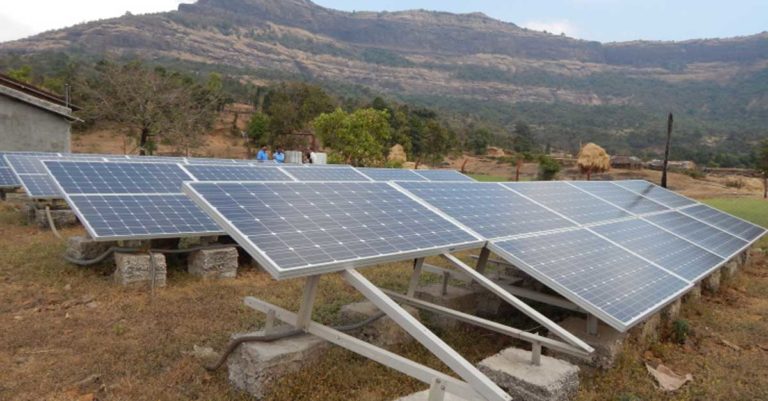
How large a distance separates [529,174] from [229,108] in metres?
40.4

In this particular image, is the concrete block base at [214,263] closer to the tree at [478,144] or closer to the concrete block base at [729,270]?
the concrete block base at [729,270]

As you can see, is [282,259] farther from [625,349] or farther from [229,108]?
[229,108]

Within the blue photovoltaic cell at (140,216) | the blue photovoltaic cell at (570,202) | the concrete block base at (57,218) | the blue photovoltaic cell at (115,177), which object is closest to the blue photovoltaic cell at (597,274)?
the blue photovoltaic cell at (570,202)

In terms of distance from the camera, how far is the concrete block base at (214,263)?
10.5 metres

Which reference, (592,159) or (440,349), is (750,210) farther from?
(440,349)

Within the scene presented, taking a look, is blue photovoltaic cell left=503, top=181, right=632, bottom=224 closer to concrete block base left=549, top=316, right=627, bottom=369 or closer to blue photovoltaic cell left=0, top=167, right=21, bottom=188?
concrete block base left=549, top=316, right=627, bottom=369

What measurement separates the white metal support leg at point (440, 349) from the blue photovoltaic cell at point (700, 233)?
8717mm

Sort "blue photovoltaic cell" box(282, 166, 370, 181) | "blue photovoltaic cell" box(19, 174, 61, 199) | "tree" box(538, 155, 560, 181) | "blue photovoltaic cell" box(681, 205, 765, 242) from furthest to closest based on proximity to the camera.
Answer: "tree" box(538, 155, 560, 181)
"blue photovoltaic cell" box(19, 174, 61, 199)
"blue photovoltaic cell" box(681, 205, 765, 242)
"blue photovoltaic cell" box(282, 166, 370, 181)

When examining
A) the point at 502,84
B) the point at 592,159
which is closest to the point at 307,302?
the point at 592,159

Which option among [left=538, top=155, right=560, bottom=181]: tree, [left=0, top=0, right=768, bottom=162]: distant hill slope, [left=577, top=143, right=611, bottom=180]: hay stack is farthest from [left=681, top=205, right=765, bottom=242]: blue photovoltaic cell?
[left=0, top=0, right=768, bottom=162]: distant hill slope

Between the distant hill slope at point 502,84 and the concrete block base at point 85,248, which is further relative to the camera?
the distant hill slope at point 502,84

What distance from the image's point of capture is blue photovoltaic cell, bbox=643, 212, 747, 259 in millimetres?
11344

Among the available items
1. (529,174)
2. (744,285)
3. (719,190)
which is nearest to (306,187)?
(744,285)

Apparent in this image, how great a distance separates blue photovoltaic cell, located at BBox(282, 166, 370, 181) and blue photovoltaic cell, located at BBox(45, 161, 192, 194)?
8.46 feet
